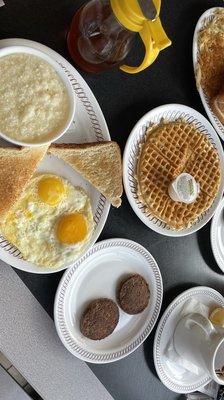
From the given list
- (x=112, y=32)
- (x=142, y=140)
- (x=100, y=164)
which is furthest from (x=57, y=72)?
(x=142, y=140)

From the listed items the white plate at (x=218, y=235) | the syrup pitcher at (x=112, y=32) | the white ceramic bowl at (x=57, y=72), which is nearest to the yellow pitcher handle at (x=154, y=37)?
the syrup pitcher at (x=112, y=32)

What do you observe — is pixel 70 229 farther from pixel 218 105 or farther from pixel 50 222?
pixel 218 105

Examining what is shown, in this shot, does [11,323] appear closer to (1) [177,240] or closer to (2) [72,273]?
(2) [72,273]

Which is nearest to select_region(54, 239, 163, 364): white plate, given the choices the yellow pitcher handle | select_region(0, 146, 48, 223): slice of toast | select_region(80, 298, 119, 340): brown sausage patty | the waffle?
select_region(80, 298, 119, 340): brown sausage patty

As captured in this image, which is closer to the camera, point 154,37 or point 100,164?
point 154,37

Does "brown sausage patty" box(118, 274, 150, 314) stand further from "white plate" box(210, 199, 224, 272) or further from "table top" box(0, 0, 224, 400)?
"white plate" box(210, 199, 224, 272)
